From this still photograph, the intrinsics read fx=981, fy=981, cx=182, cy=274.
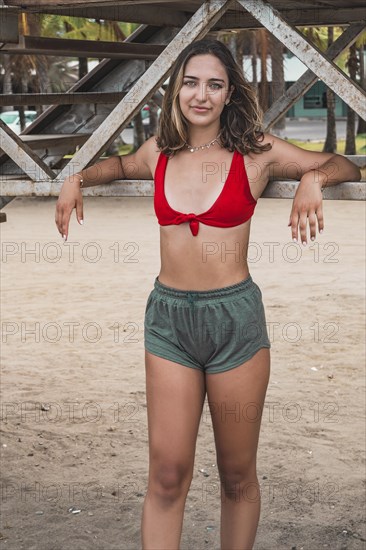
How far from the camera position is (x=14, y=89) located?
42.2 m

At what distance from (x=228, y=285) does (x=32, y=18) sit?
60.0 feet

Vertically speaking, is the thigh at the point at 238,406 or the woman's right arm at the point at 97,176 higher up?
the woman's right arm at the point at 97,176

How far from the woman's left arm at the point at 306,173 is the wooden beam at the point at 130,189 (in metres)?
0.06

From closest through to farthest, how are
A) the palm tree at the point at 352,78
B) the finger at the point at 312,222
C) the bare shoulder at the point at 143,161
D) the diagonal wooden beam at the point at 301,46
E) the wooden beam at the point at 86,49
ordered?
the finger at the point at 312,222 < the bare shoulder at the point at 143,161 < the diagonal wooden beam at the point at 301,46 < the wooden beam at the point at 86,49 < the palm tree at the point at 352,78

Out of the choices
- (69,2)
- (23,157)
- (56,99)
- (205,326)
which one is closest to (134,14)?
(56,99)

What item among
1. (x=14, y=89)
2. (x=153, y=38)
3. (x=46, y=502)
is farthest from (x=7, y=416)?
(x=14, y=89)

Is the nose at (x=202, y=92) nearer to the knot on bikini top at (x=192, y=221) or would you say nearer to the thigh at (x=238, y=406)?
the knot on bikini top at (x=192, y=221)

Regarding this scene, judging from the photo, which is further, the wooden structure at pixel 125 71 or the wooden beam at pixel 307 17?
the wooden beam at pixel 307 17

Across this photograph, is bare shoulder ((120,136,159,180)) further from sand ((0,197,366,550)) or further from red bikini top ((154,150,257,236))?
sand ((0,197,366,550))

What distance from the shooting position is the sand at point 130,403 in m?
5.66

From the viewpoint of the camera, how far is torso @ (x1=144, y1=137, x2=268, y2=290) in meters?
3.59

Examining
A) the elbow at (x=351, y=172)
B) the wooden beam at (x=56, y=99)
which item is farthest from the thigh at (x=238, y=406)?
the wooden beam at (x=56, y=99)

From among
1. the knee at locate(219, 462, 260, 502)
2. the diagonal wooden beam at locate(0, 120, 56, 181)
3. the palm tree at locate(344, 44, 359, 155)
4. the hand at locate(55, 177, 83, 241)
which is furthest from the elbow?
the palm tree at locate(344, 44, 359, 155)

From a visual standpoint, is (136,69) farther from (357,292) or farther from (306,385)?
(357,292)
